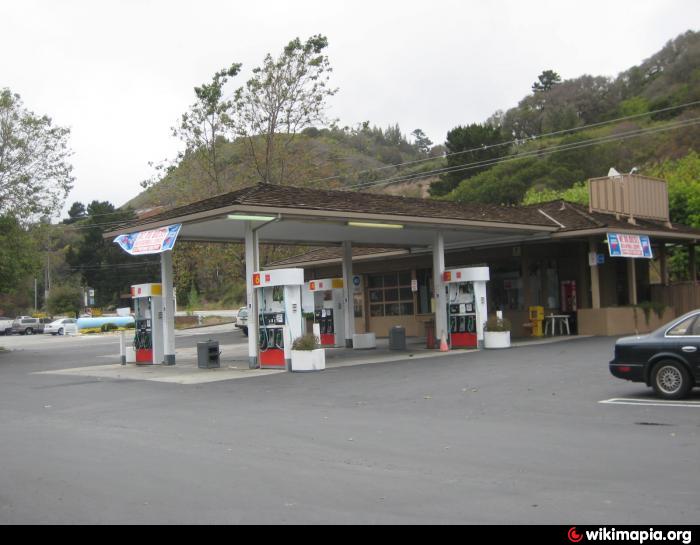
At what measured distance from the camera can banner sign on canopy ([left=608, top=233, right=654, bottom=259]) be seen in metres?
28.0

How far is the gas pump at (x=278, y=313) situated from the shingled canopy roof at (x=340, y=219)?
5.43 feet

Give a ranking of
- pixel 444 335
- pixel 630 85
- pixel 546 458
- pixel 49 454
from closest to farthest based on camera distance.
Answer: pixel 546 458 < pixel 49 454 < pixel 444 335 < pixel 630 85

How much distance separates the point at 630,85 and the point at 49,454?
10259 centimetres

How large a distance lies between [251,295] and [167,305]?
4168 millimetres

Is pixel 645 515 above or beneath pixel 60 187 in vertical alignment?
beneath

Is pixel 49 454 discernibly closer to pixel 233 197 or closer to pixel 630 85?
pixel 233 197

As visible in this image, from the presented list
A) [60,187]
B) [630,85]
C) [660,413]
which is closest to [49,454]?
→ [660,413]

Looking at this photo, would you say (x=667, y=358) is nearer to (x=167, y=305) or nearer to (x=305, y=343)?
(x=305, y=343)

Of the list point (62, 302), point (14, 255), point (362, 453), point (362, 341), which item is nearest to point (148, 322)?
point (362, 341)

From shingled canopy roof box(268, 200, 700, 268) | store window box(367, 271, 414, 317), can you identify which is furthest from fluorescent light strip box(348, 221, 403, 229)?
store window box(367, 271, 414, 317)

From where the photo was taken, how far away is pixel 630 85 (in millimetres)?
100312

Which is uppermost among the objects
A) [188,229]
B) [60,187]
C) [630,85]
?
[630,85]

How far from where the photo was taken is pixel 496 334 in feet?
82.9

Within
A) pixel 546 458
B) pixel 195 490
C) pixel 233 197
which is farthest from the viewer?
pixel 233 197
